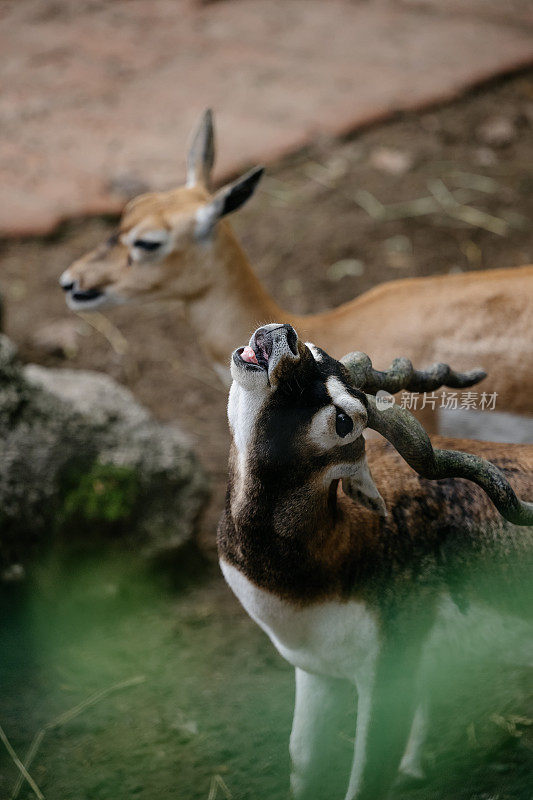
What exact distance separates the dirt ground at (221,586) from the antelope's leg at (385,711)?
0.19 meters

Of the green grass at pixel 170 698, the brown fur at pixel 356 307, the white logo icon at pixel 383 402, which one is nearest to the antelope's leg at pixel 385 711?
the green grass at pixel 170 698

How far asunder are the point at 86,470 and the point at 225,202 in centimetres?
126

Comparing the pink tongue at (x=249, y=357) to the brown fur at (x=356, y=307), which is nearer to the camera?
the pink tongue at (x=249, y=357)

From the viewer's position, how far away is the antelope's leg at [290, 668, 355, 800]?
2.60 metres

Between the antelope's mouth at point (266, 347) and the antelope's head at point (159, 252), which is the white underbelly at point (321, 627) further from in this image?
the antelope's head at point (159, 252)

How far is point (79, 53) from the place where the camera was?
7.15 metres

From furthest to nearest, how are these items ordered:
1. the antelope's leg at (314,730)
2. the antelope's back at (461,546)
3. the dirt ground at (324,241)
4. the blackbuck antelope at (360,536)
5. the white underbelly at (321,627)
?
the dirt ground at (324,241) → the antelope's leg at (314,730) → the antelope's back at (461,546) → the white underbelly at (321,627) → the blackbuck antelope at (360,536)

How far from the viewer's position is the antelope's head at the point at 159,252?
353 centimetres

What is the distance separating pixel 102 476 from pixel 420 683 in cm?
172

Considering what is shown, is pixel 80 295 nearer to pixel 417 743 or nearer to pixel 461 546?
pixel 461 546

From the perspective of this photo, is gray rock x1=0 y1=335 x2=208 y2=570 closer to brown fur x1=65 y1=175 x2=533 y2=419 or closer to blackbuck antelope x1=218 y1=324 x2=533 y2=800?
brown fur x1=65 y1=175 x2=533 y2=419

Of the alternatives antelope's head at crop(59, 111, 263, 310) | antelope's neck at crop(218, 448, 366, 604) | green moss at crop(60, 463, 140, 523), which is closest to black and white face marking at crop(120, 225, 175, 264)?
antelope's head at crop(59, 111, 263, 310)

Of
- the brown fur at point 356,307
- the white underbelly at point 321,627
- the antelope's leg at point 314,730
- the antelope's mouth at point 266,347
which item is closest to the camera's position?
the antelope's mouth at point 266,347

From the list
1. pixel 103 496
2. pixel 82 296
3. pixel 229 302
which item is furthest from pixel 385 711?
pixel 82 296
